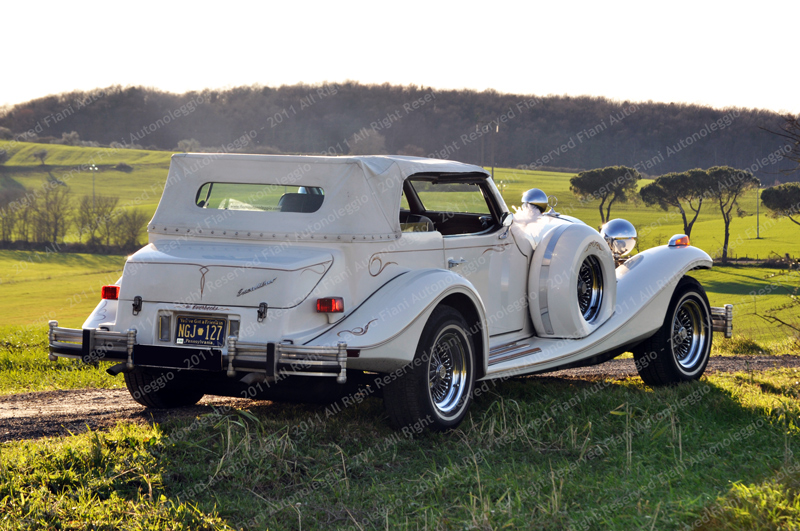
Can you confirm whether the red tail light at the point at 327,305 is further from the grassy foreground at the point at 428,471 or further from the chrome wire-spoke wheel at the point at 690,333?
the chrome wire-spoke wheel at the point at 690,333

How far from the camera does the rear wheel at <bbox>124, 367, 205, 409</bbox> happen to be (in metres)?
5.83

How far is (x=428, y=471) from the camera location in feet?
14.5

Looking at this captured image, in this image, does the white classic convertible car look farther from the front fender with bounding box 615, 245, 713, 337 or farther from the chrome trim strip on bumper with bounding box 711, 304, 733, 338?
the chrome trim strip on bumper with bounding box 711, 304, 733, 338

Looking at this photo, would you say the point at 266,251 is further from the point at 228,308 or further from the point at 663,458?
the point at 663,458

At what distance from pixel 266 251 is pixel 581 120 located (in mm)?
80631

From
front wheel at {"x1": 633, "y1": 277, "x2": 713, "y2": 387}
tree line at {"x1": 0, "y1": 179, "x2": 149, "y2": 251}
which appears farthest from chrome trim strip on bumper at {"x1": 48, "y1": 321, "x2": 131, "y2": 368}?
tree line at {"x1": 0, "y1": 179, "x2": 149, "y2": 251}

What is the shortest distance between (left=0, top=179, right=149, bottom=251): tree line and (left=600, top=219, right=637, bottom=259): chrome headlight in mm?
62677

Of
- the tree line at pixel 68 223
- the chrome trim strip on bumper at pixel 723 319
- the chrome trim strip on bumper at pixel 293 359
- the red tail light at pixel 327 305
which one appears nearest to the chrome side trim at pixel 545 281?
the chrome trim strip on bumper at pixel 723 319

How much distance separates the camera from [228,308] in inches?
191

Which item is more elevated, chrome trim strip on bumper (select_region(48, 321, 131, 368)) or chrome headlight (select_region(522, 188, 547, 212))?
chrome headlight (select_region(522, 188, 547, 212))

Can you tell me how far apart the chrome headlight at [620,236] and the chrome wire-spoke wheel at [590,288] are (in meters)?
0.84

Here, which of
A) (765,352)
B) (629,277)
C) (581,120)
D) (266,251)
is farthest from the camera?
(581,120)

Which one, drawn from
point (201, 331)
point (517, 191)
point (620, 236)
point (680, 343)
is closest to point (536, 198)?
point (620, 236)

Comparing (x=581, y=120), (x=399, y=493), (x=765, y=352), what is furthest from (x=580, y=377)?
(x=581, y=120)
